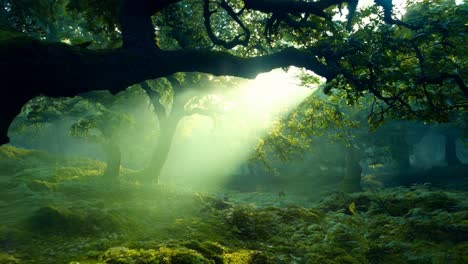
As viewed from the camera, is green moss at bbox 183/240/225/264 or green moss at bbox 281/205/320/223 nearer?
green moss at bbox 183/240/225/264

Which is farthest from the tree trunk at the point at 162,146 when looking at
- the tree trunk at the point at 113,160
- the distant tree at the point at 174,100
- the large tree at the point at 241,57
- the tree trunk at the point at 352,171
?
the tree trunk at the point at 352,171

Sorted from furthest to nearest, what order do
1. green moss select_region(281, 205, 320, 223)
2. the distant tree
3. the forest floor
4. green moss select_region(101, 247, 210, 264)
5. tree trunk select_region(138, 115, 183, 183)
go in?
tree trunk select_region(138, 115, 183, 183)
the distant tree
green moss select_region(281, 205, 320, 223)
the forest floor
green moss select_region(101, 247, 210, 264)

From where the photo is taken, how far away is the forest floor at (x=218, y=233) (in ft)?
23.2

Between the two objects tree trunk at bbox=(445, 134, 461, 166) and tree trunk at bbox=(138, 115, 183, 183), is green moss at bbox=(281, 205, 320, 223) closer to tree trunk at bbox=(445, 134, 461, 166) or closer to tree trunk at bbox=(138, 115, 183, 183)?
tree trunk at bbox=(138, 115, 183, 183)

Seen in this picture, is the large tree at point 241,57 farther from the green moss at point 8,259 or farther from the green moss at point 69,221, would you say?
the green moss at point 69,221

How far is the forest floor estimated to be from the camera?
7.08m

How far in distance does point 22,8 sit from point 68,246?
841cm

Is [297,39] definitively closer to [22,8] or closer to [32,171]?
[22,8]

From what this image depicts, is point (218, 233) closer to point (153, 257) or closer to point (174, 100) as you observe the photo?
point (153, 257)

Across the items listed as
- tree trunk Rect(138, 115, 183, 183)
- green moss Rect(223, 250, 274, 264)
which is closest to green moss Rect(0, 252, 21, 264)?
green moss Rect(223, 250, 274, 264)

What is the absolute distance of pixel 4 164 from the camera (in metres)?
21.0

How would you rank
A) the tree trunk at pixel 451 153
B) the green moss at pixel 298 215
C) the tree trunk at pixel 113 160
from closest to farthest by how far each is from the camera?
the green moss at pixel 298 215 → the tree trunk at pixel 113 160 → the tree trunk at pixel 451 153

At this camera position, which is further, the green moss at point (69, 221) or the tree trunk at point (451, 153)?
the tree trunk at point (451, 153)

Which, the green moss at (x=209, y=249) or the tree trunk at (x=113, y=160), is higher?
the tree trunk at (x=113, y=160)
